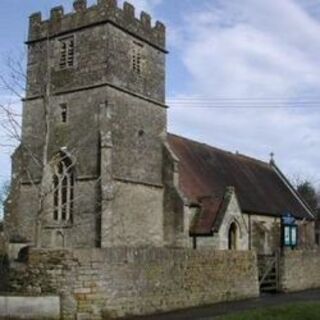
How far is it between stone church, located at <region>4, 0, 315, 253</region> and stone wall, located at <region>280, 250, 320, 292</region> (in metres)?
3.59

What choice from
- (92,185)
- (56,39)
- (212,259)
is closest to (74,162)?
(92,185)

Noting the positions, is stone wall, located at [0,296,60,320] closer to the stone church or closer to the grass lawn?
the grass lawn

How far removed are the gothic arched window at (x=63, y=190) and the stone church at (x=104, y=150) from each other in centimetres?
6

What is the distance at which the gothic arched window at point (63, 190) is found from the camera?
100 feet

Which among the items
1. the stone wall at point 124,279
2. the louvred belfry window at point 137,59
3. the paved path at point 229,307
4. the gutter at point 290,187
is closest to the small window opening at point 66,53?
the louvred belfry window at point 137,59

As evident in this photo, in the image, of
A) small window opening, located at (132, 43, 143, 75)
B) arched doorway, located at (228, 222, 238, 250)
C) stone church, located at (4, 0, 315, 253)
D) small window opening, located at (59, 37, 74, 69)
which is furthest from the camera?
arched doorway, located at (228, 222, 238, 250)

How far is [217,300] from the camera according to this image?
76.4ft

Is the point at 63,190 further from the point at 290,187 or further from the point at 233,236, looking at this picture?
the point at 290,187

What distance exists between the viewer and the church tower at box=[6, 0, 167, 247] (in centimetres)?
2977

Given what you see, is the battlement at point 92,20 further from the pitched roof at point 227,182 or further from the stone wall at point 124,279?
the stone wall at point 124,279

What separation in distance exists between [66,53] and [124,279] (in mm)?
16540

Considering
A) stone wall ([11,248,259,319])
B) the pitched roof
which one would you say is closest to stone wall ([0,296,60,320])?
stone wall ([11,248,259,319])

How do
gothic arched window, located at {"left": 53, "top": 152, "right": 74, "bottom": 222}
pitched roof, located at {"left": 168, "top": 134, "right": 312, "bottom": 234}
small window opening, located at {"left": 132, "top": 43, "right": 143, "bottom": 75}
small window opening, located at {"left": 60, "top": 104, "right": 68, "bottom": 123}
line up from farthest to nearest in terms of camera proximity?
pitched roof, located at {"left": 168, "top": 134, "right": 312, "bottom": 234} < small window opening, located at {"left": 132, "top": 43, "right": 143, "bottom": 75} < small window opening, located at {"left": 60, "top": 104, "right": 68, "bottom": 123} < gothic arched window, located at {"left": 53, "top": 152, "right": 74, "bottom": 222}

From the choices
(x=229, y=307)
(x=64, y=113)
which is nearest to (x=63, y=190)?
(x=64, y=113)
